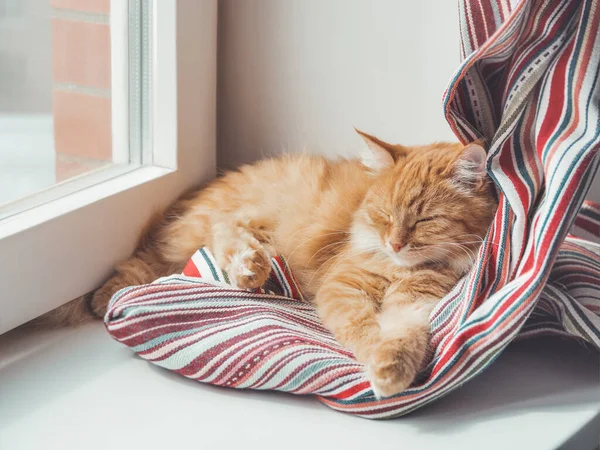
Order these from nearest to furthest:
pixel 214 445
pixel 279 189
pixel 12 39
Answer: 1. pixel 214 445
2. pixel 12 39
3. pixel 279 189

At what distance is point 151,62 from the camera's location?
148 centimetres

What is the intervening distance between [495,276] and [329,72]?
68 cm

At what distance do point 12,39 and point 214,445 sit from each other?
754 mm

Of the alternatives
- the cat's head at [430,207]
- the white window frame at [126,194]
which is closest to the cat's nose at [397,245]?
the cat's head at [430,207]

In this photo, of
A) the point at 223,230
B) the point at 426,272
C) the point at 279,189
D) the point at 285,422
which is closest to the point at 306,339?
the point at 285,422

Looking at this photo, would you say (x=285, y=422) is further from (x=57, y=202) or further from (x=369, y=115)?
(x=369, y=115)

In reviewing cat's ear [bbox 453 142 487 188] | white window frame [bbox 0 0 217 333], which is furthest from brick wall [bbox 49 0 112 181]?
cat's ear [bbox 453 142 487 188]

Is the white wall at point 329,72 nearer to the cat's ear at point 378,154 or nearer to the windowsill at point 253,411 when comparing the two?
the cat's ear at point 378,154

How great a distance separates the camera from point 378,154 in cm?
133

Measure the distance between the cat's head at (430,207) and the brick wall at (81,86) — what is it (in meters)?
0.56

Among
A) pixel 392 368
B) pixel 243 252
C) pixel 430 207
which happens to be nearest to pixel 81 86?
pixel 243 252

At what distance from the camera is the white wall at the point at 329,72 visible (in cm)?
145

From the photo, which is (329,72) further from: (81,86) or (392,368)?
(392,368)

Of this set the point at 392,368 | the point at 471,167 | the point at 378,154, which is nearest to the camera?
the point at 392,368
